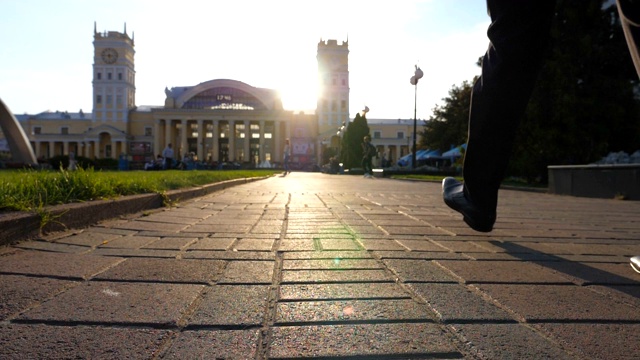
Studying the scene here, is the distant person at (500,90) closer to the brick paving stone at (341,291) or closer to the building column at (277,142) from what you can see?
the brick paving stone at (341,291)

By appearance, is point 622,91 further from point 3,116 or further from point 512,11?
point 3,116

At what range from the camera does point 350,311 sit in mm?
1943

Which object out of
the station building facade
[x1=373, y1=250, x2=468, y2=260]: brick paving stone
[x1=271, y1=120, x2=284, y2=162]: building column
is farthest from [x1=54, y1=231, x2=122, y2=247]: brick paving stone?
[x1=271, y1=120, x2=284, y2=162]: building column

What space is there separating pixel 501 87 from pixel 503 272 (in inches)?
38.9

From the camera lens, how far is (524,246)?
380 cm

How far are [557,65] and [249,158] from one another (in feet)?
259

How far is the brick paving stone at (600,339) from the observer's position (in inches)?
60.1

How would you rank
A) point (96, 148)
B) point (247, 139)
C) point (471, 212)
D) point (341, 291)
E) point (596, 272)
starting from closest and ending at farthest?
point (341, 291) < point (596, 272) < point (471, 212) < point (247, 139) < point (96, 148)

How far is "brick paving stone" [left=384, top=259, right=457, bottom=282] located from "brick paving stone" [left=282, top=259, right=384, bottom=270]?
103 mm

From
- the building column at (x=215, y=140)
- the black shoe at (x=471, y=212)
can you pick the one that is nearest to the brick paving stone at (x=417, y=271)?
the black shoe at (x=471, y=212)

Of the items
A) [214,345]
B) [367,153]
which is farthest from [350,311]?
[367,153]

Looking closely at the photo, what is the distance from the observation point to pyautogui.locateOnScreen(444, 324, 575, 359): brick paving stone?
4.94ft

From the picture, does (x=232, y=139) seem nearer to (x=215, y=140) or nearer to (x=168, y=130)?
(x=215, y=140)

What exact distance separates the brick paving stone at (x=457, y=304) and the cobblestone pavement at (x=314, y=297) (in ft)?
0.04
